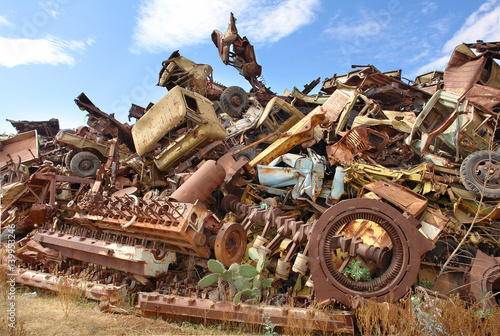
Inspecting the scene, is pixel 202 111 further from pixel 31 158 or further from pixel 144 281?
pixel 31 158

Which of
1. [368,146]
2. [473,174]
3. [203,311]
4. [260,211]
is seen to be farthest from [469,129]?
[203,311]

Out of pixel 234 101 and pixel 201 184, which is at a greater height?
pixel 234 101

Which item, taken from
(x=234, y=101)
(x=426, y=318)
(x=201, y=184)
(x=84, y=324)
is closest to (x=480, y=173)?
(x=426, y=318)

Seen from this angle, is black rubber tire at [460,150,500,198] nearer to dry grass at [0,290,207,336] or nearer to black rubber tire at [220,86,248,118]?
dry grass at [0,290,207,336]

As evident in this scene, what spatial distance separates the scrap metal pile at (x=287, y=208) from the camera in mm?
3385

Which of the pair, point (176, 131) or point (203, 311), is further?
point (176, 131)

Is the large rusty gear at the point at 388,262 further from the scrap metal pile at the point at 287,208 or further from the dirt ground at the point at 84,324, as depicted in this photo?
the dirt ground at the point at 84,324

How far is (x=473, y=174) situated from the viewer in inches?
184

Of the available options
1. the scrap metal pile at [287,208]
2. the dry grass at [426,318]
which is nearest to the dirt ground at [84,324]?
the scrap metal pile at [287,208]

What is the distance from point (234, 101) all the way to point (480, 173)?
26.1 ft

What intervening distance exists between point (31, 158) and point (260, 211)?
8588 millimetres

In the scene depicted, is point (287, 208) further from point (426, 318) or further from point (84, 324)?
point (84, 324)

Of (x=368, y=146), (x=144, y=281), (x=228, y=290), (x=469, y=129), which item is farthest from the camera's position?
(x=368, y=146)

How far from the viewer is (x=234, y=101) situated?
11.0 m
